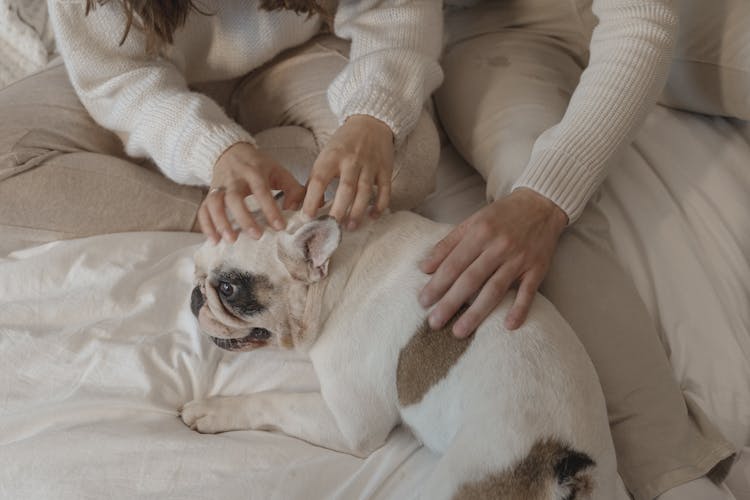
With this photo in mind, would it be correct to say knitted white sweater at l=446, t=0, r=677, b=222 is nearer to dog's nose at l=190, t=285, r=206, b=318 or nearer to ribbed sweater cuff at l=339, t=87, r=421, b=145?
ribbed sweater cuff at l=339, t=87, r=421, b=145

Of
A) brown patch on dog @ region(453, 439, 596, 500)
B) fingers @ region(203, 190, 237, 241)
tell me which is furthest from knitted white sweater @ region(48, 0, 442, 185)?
brown patch on dog @ region(453, 439, 596, 500)

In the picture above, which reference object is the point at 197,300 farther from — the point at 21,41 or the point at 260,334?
the point at 21,41

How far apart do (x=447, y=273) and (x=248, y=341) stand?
31 cm

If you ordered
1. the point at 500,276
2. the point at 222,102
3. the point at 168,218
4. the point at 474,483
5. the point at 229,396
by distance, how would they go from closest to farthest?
the point at 474,483, the point at 500,276, the point at 229,396, the point at 168,218, the point at 222,102

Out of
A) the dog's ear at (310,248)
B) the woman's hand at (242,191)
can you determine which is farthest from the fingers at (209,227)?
the dog's ear at (310,248)

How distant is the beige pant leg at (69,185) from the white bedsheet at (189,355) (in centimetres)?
3

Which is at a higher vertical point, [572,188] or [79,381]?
[572,188]

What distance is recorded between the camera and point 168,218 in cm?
116

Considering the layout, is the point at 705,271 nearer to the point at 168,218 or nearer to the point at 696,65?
the point at 696,65

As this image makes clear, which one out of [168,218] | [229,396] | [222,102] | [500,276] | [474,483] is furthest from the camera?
[222,102]

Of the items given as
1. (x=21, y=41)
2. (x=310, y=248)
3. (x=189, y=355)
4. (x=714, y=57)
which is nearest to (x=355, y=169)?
(x=310, y=248)

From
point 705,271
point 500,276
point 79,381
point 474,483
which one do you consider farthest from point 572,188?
point 79,381

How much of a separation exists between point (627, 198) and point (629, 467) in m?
0.48

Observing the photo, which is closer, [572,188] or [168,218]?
[572,188]
